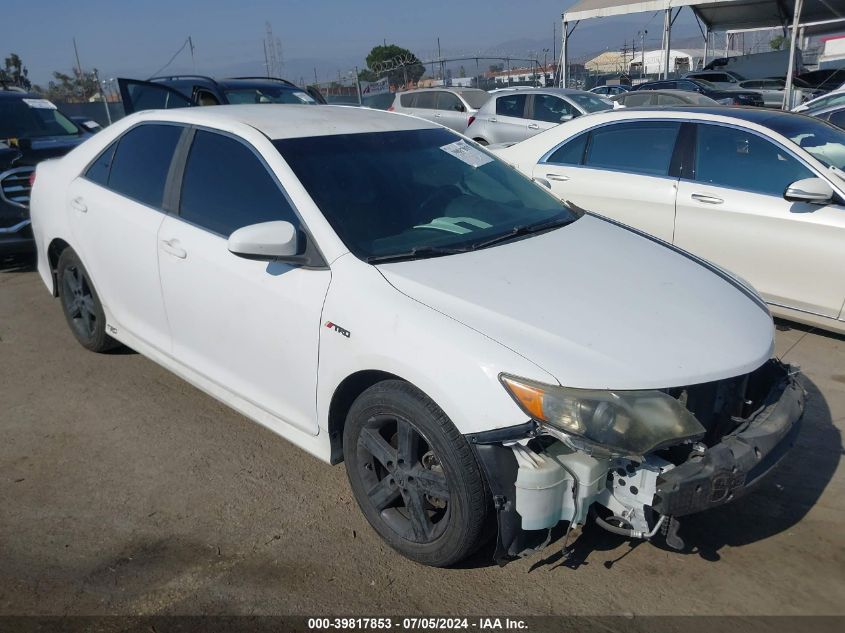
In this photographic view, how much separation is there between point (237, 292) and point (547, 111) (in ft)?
36.4

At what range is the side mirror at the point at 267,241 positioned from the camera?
2945mm

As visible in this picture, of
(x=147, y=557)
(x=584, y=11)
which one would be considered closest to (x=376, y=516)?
(x=147, y=557)

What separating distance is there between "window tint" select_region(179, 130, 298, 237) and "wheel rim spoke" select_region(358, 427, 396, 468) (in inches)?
38.6

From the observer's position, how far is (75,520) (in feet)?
10.6

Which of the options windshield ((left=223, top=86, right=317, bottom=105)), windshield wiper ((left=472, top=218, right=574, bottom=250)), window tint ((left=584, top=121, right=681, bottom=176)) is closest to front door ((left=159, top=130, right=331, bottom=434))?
windshield wiper ((left=472, top=218, right=574, bottom=250))

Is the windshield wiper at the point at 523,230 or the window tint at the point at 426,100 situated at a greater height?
the window tint at the point at 426,100

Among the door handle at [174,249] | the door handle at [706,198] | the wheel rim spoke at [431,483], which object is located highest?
the door handle at [174,249]

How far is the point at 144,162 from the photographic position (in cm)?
418

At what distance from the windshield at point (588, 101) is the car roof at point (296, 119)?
9.55 metres

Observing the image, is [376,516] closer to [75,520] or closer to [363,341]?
[363,341]

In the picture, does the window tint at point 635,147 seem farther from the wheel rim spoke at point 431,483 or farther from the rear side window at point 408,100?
the rear side window at point 408,100

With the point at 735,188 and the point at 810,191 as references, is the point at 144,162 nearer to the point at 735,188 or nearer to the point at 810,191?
the point at 735,188

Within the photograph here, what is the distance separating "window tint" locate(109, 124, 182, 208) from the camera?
399 centimetres

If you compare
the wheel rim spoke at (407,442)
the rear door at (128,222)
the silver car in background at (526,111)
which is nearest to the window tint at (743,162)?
the wheel rim spoke at (407,442)
